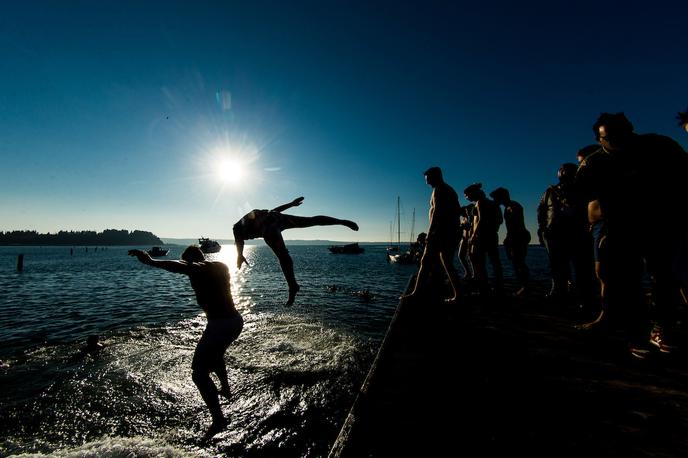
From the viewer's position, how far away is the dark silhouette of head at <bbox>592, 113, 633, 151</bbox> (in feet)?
11.1

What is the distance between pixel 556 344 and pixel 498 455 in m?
2.81

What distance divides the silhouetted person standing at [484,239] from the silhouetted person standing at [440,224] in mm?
1245

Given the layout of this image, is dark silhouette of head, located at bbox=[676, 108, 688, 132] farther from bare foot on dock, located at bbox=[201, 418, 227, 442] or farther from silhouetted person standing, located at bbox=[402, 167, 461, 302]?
bare foot on dock, located at bbox=[201, 418, 227, 442]

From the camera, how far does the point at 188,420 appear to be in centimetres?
538

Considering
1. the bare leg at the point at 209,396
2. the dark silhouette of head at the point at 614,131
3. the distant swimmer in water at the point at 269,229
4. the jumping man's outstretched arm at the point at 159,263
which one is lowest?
the bare leg at the point at 209,396

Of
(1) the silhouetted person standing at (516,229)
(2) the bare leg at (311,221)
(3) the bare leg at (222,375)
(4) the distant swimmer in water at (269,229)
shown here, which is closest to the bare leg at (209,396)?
(3) the bare leg at (222,375)

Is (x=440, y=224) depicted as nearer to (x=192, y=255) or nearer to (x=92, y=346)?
(x=192, y=255)

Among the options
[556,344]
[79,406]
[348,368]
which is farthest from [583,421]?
[79,406]

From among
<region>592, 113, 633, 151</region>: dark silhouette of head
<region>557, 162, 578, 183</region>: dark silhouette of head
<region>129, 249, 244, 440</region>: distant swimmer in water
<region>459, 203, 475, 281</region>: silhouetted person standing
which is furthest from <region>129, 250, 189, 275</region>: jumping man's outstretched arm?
<region>459, 203, 475, 281</region>: silhouetted person standing

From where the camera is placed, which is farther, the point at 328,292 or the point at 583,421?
the point at 328,292

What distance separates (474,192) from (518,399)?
241 inches

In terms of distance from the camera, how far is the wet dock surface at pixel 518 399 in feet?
6.86

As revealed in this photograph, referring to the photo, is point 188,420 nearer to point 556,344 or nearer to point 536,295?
point 556,344

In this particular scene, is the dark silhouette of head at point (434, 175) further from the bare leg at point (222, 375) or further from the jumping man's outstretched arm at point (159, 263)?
the bare leg at point (222, 375)
